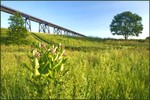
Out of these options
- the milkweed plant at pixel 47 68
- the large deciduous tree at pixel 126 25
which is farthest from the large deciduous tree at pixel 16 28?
the large deciduous tree at pixel 126 25

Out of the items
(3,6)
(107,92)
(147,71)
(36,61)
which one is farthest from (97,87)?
(3,6)

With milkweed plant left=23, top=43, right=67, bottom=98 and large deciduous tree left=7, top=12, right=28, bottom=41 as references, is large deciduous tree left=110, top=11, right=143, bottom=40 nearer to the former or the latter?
large deciduous tree left=7, top=12, right=28, bottom=41

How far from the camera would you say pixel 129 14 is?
225 feet

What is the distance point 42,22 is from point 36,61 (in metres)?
56.4

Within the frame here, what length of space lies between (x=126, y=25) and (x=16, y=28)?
39474mm

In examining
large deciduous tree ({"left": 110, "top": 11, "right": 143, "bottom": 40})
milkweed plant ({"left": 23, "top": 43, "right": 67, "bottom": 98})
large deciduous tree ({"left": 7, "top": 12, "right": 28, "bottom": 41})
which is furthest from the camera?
large deciduous tree ({"left": 110, "top": 11, "right": 143, "bottom": 40})

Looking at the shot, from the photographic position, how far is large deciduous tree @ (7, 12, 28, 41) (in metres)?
32.3

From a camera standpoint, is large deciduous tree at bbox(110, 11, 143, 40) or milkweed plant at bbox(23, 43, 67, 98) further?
large deciduous tree at bbox(110, 11, 143, 40)

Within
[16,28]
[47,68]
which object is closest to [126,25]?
[16,28]

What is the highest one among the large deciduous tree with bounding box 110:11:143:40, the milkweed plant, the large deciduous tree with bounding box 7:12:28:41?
the large deciduous tree with bounding box 110:11:143:40

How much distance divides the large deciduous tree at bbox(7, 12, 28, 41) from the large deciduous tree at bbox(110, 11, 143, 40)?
36.7m

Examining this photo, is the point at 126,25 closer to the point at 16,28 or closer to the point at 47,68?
the point at 16,28

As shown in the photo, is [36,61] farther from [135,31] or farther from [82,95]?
[135,31]

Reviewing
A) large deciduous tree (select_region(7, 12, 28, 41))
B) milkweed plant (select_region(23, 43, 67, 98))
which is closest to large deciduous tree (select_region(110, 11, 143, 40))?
large deciduous tree (select_region(7, 12, 28, 41))
